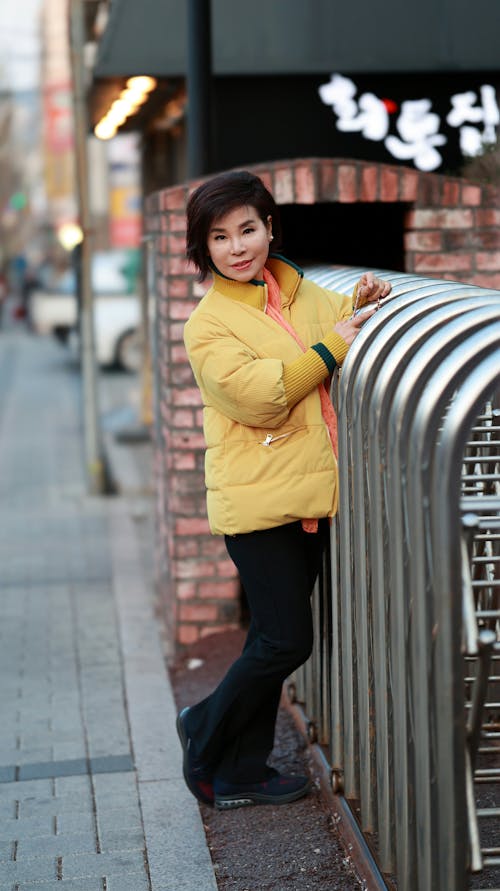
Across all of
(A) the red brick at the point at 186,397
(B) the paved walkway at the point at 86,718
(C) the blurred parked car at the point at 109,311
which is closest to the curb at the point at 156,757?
(B) the paved walkway at the point at 86,718

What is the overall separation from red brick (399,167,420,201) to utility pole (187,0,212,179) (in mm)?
1134

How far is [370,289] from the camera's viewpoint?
376 centimetres

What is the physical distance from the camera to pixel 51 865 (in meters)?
4.06

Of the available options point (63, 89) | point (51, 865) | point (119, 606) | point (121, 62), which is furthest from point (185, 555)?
point (63, 89)

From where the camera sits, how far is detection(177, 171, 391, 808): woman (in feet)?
12.2

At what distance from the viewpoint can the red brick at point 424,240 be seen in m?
5.81

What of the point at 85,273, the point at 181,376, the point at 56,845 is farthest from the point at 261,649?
the point at 85,273

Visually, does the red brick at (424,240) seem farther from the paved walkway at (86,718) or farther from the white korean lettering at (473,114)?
the paved walkway at (86,718)

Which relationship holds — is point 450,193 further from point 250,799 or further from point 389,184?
point 250,799

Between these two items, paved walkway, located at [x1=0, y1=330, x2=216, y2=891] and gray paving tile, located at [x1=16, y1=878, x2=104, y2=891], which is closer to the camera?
gray paving tile, located at [x1=16, y1=878, x2=104, y2=891]

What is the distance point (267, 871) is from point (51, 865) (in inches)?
25.7

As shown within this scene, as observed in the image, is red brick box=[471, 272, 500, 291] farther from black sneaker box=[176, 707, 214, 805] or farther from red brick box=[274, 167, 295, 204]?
black sneaker box=[176, 707, 214, 805]

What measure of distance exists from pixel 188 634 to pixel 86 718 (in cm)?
83

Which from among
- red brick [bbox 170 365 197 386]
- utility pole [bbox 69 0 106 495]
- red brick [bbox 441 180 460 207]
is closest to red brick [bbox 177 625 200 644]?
red brick [bbox 170 365 197 386]
